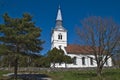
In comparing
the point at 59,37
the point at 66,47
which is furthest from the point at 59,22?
the point at 66,47

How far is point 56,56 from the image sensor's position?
5497cm

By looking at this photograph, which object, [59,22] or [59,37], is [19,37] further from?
[59,22]

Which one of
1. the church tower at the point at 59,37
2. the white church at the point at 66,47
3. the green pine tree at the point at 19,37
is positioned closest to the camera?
the green pine tree at the point at 19,37

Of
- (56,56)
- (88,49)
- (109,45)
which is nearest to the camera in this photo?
(109,45)

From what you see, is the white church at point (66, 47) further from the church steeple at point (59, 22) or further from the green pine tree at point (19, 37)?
the green pine tree at point (19, 37)

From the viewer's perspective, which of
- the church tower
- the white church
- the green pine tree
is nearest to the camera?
the green pine tree

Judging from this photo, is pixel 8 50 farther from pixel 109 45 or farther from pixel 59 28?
pixel 59 28

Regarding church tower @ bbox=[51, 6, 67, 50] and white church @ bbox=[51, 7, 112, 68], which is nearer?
white church @ bbox=[51, 7, 112, 68]

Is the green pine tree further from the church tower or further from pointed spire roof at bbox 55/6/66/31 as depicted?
pointed spire roof at bbox 55/6/66/31

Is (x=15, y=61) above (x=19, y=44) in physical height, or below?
below

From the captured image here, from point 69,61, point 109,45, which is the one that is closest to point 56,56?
point 69,61

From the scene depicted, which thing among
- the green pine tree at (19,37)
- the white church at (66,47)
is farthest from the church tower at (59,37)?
the green pine tree at (19,37)

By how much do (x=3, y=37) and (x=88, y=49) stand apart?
15.3m

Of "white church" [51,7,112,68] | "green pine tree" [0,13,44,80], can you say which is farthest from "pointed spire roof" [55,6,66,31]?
"green pine tree" [0,13,44,80]
